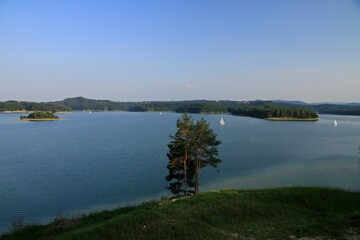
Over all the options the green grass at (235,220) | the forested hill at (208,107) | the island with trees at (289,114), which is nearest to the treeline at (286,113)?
the island with trees at (289,114)

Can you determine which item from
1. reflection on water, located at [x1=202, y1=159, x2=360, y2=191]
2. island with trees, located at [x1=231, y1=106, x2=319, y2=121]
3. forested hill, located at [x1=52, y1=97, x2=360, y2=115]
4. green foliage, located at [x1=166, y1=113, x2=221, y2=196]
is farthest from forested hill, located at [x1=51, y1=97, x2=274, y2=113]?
green foliage, located at [x1=166, y1=113, x2=221, y2=196]

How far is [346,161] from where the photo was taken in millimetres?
24266

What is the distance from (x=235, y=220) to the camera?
5973 millimetres

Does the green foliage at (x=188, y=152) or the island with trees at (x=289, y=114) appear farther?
the island with trees at (x=289, y=114)

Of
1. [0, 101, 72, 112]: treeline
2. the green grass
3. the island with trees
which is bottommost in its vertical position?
the green grass

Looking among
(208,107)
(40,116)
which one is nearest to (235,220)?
(40,116)

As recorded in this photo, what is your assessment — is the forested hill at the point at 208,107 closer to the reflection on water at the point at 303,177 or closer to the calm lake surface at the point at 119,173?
the calm lake surface at the point at 119,173

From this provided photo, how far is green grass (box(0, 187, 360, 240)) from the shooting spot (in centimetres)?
521

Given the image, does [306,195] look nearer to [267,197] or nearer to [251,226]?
[267,197]

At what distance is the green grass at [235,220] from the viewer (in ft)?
17.1

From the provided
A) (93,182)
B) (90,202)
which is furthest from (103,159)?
(90,202)

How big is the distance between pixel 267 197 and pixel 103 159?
67.3ft

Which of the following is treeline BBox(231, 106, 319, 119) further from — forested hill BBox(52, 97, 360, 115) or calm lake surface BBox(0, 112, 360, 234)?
calm lake surface BBox(0, 112, 360, 234)

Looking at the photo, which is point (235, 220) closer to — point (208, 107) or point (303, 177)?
point (303, 177)
